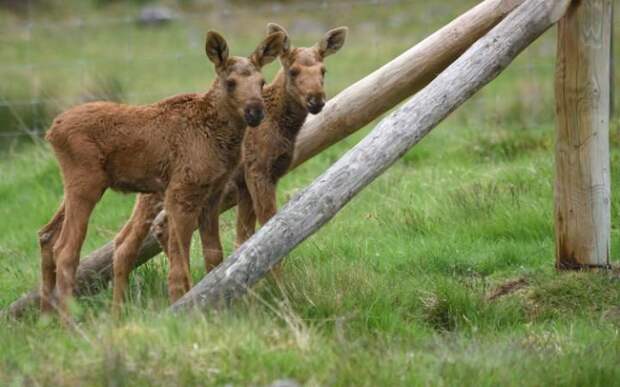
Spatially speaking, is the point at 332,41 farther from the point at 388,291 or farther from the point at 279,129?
the point at 388,291

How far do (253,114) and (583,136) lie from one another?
91.9 inches

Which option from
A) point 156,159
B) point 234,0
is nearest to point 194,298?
point 156,159

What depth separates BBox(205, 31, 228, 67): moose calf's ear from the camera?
873 cm

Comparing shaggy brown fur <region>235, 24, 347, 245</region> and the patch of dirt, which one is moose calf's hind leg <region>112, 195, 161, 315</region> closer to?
shaggy brown fur <region>235, 24, 347, 245</region>

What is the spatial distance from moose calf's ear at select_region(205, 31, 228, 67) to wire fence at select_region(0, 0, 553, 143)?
6.79 meters

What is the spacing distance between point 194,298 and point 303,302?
2.75 feet

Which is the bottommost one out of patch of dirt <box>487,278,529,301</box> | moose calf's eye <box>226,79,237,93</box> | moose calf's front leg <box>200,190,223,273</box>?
patch of dirt <box>487,278,529,301</box>

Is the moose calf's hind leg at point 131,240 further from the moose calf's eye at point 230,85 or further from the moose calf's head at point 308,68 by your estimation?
the moose calf's head at point 308,68

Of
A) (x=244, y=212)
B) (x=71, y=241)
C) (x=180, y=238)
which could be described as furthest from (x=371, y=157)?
(x=244, y=212)

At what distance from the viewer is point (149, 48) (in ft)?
84.7

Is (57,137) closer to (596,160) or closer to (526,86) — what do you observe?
(596,160)

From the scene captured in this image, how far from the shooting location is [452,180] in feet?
39.9

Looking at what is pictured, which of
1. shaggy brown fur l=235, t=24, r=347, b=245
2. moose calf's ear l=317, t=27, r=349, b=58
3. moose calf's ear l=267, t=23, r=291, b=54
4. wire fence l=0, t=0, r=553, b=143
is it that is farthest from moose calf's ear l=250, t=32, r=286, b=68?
wire fence l=0, t=0, r=553, b=143

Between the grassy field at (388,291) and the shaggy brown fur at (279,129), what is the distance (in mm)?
547
